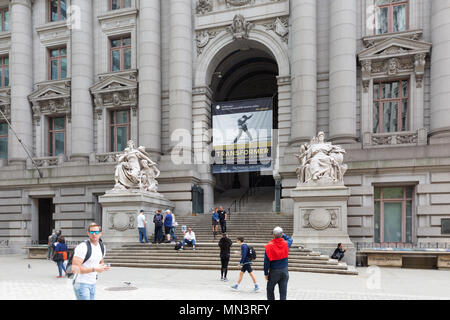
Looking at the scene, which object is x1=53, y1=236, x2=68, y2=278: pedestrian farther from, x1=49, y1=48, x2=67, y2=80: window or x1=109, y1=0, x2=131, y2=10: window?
x1=109, y1=0, x2=131, y2=10: window

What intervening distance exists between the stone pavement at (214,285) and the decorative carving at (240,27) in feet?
54.3

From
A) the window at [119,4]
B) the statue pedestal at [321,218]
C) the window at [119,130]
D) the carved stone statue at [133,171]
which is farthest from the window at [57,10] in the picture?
the statue pedestal at [321,218]

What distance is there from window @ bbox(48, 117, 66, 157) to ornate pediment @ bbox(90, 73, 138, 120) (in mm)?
3398

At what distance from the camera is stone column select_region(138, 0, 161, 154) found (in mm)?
25875

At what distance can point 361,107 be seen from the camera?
23.2 metres

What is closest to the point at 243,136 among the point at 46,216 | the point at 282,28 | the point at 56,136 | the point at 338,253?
the point at 282,28

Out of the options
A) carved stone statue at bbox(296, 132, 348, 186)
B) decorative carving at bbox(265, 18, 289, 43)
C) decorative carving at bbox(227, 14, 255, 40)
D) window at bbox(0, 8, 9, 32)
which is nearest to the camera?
carved stone statue at bbox(296, 132, 348, 186)

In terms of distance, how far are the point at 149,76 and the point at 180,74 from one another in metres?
2.11

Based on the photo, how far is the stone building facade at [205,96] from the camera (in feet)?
69.8

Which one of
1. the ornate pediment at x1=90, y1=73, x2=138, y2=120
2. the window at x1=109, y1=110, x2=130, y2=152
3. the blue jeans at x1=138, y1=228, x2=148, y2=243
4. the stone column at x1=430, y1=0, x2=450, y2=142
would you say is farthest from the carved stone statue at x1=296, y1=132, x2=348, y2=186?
the window at x1=109, y1=110, x2=130, y2=152

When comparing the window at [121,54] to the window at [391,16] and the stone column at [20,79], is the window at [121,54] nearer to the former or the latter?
the stone column at [20,79]
